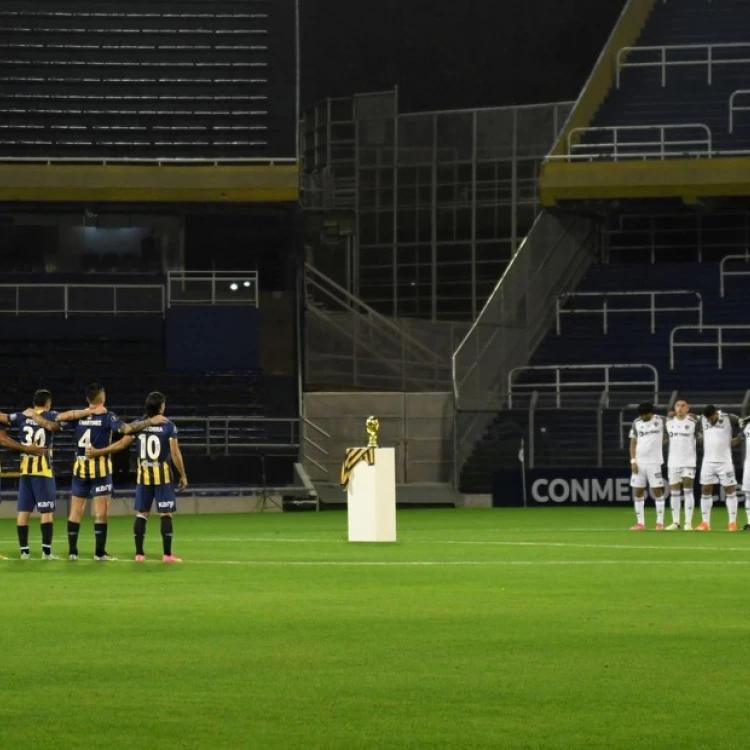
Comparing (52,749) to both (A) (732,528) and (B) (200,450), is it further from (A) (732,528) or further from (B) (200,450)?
(B) (200,450)

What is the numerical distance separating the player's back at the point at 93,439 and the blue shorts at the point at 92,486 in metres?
0.09

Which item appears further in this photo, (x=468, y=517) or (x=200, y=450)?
(x=200, y=450)

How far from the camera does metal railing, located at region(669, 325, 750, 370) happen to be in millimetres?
41562

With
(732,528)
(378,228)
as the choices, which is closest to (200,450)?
(378,228)

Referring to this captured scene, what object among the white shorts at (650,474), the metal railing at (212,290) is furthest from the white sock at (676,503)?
the metal railing at (212,290)

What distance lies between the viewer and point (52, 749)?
321 inches

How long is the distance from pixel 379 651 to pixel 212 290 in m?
31.9

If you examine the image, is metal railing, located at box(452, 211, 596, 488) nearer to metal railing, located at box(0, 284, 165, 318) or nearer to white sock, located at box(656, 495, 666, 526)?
metal railing, located at box(0, 284, 165, 318)

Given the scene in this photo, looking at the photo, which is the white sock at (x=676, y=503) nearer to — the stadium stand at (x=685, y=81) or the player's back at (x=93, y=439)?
the player's back at (x=93, y=439)

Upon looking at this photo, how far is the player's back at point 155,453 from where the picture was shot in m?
19.7

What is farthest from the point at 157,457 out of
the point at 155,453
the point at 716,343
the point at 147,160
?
the point at 147,160

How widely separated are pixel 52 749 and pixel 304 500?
30759 millimetres

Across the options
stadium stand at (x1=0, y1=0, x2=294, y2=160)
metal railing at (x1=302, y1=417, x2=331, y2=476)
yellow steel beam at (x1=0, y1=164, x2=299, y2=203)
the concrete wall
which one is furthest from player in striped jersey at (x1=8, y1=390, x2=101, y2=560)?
stadium stand at (x1=0, y1=0, x2=294, y2=160)

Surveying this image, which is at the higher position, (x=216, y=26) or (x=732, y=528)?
(x=216, y=26)
